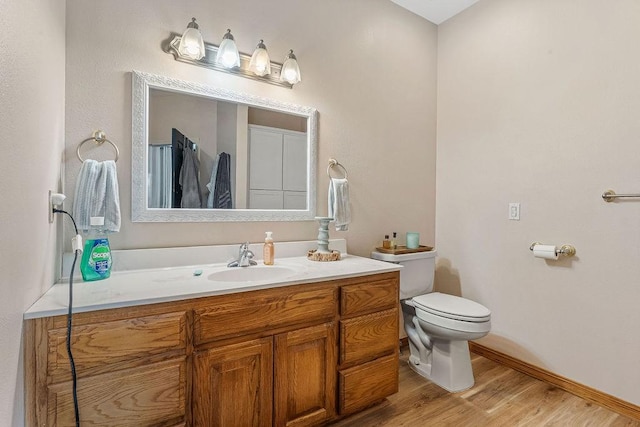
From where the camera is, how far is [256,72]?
1742mm

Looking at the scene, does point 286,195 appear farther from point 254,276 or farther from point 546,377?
point 546,377

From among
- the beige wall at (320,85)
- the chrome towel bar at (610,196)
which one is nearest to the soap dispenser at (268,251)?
the beige wall at (320,85)

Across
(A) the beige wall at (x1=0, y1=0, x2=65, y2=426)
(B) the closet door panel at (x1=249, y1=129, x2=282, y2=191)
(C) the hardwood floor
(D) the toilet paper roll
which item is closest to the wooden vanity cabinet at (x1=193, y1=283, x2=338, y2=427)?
(C) the hardwood floor

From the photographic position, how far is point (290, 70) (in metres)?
1.82

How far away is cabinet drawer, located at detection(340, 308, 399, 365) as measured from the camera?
148cm

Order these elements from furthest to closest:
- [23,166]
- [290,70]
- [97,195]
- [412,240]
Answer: [412,240] < [290,70] < [97,195] < [23,166]

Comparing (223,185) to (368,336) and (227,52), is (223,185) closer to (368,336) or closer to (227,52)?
(227,52)

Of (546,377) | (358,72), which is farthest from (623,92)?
(546,377)

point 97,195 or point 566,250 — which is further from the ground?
point 97,195

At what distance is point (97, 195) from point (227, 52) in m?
0.94

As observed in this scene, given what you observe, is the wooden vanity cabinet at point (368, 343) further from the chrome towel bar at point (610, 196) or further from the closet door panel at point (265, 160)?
the chrome towel bar at point (610, 196)

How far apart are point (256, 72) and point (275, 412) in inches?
66.0

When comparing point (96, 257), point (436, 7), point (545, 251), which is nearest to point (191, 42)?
point (96, 257)

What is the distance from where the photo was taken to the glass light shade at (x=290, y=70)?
1.82 m
